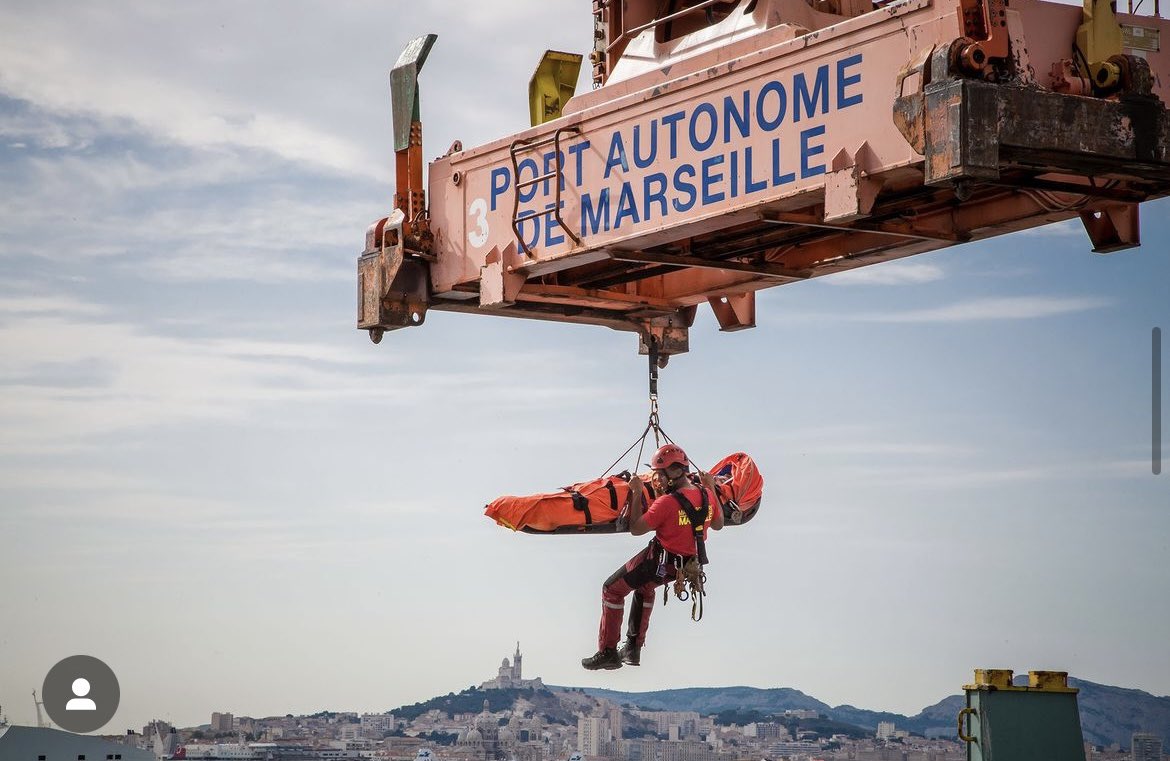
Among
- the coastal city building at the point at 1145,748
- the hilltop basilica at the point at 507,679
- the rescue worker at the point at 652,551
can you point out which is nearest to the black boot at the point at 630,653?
the rescue worker at the point at 652,551

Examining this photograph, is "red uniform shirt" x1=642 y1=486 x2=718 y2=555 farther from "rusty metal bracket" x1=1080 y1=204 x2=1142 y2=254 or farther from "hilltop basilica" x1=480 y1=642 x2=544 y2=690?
"hilltop basilica" x1=480 y1=642 x2=544 y2=690

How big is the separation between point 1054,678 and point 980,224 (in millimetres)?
3085

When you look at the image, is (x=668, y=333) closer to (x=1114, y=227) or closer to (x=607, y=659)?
(x=607, y=659)

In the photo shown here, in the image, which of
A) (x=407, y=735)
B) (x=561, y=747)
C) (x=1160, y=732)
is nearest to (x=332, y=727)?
(x=407, y=735)

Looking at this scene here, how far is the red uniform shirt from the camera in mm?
13477

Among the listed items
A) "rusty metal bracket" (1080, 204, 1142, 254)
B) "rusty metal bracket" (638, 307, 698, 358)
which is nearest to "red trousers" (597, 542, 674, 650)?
"rusty metal bracket" (638, 307, 698, 358)

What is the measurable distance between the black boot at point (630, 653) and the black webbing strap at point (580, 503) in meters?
1.39

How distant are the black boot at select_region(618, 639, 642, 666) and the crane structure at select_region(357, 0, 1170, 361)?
2510 millimetres

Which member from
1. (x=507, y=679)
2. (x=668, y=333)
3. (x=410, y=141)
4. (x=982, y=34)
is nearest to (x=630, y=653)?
(x=668, y=333)

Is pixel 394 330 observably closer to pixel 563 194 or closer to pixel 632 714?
pixel 563 194

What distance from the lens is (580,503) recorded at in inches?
522

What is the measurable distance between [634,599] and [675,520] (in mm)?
984

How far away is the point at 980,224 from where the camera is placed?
11.7m

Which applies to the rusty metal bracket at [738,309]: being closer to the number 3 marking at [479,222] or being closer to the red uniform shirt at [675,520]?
the red uniform shirt at [675,520]
